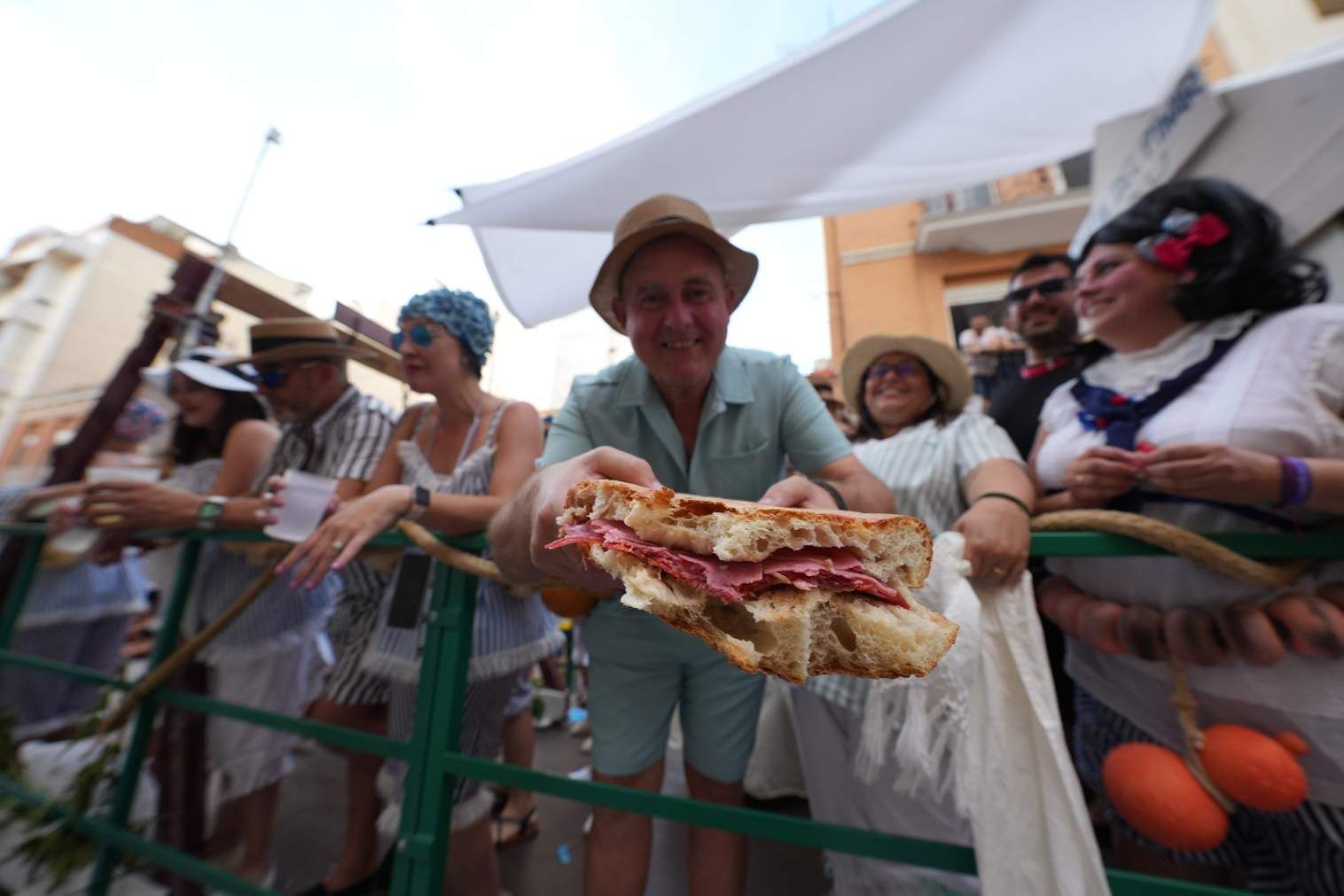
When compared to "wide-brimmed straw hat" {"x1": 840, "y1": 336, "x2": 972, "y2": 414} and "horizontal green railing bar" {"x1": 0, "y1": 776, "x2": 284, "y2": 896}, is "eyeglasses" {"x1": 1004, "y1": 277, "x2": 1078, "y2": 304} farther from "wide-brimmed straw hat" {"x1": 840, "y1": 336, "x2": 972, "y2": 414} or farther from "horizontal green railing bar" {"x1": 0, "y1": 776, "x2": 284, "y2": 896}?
"horizontal green railing bar" {"x1": 0, "y1": 776, "x2": 284, "y2": 896}

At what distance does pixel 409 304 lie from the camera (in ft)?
7.43

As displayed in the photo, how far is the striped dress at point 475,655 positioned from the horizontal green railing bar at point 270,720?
23cm

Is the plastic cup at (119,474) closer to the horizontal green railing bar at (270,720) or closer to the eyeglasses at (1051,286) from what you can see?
the horizontal green railing bar at (270,720)

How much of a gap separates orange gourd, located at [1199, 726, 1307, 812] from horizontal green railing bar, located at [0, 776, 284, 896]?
2.75 meters

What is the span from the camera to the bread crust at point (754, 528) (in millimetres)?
784

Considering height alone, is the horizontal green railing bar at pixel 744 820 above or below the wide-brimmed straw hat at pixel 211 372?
below

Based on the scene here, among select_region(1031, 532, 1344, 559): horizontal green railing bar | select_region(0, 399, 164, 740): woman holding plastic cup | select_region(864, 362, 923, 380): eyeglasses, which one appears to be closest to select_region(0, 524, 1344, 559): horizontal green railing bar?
select_region(1031, 532, 1344, 559): horizontal green railing bar

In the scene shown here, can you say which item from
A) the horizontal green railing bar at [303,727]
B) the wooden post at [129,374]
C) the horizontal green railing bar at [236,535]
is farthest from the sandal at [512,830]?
the wooden post at [129,374]

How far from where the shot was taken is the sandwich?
30.3 inches

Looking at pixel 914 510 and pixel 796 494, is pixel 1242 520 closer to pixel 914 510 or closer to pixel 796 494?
pixel 914 510

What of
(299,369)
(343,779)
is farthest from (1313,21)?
(343,779)

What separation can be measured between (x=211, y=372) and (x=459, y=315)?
1902 millimetres

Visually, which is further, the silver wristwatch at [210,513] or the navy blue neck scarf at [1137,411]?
the silver wristwatch at [210,513]

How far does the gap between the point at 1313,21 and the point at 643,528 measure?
29.2 ft
